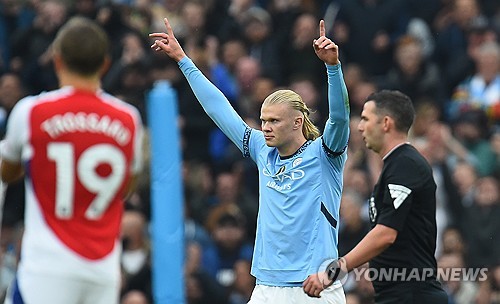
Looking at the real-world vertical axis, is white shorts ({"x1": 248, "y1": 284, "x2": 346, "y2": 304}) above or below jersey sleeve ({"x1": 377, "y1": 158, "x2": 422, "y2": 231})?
below

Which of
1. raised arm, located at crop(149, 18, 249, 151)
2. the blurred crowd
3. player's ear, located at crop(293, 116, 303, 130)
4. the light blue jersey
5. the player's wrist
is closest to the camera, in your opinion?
the player's wrist

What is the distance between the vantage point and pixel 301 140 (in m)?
7.97

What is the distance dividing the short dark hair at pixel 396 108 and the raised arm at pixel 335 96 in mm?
470

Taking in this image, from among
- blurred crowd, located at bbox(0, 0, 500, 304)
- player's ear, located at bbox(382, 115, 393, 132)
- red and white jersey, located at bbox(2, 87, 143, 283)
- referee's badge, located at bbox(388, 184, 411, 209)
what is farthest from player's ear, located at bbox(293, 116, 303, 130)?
blurred crowd, located at bbox(0, 0, 500, 304)

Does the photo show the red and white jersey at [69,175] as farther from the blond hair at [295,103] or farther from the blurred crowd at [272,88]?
the blurred crowd at [272,88]

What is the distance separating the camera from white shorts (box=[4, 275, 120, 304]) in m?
6.01

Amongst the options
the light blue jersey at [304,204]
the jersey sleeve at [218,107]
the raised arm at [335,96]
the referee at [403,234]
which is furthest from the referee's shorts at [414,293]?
the jersey sleeve at [218,107]

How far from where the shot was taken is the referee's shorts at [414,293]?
7.61m

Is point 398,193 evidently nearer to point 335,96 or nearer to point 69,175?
point 335,96

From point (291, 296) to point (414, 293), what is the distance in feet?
2.65

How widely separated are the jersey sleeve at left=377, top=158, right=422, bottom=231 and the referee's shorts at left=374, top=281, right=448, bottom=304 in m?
0.41

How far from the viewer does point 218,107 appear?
8.30 metres

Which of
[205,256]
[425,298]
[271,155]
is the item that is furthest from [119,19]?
[425,298]

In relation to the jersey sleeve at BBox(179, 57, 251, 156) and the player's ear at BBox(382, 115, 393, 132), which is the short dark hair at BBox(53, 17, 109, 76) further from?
the player's ear at BBox(382, 115, 393, 132)
